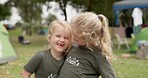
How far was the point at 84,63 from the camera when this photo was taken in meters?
2.55

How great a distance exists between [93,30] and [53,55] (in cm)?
49

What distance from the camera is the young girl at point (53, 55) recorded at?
8.91ft

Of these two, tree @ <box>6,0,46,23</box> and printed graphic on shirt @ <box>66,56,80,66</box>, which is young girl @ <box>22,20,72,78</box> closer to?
printed graphic on shirt @ <box>66,56,80,66</box>

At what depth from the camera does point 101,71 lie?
2.45 meters

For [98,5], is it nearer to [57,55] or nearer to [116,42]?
[116,42]

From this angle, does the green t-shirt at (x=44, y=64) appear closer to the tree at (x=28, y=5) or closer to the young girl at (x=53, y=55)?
the young girl at (x=53, y=55)

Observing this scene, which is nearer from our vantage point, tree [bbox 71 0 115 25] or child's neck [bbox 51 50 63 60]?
child's neck [bbox 51 50 63 60]

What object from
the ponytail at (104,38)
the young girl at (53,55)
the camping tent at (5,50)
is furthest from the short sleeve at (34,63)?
the camping tent at (5,50)

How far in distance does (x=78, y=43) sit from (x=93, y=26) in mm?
183

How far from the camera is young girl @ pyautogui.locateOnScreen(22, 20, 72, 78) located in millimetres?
2717

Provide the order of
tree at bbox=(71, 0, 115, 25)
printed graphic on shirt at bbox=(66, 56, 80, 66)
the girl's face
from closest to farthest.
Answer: printed graphic on shirt at bbox=(66, 56, 80, 66) → the girl's face → tree at bbox=(71, 0, 115, 25)

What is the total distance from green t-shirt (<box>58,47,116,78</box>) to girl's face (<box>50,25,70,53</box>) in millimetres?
122

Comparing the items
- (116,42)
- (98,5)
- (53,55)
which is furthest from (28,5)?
(53,55)

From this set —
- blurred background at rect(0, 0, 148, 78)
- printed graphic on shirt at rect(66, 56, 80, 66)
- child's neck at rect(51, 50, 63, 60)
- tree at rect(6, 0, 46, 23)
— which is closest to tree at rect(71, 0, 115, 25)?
blurred background at rect(0, 0, 148, 78)
